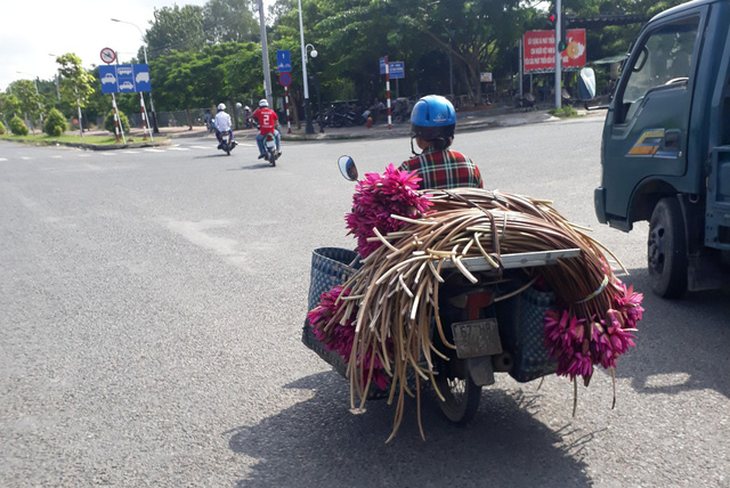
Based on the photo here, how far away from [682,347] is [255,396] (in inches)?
101

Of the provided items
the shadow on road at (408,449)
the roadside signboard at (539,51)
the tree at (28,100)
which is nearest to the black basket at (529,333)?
the shadow on road at (408,449)

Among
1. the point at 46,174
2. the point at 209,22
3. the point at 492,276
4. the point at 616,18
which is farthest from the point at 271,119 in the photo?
the point at 209,22

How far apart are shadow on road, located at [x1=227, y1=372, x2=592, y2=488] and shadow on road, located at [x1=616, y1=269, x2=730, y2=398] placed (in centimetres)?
74

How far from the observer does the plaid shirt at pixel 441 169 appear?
342cm

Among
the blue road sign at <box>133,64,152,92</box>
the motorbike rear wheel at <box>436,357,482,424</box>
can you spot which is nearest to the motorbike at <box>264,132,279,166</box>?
the motorbike rear wheel at <box>436,357,482,424</box>

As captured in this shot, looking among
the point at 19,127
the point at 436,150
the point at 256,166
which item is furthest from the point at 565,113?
the point at 19,127

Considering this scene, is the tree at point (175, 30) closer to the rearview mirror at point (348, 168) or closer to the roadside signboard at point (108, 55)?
the roadside signboard at point (108, 55)

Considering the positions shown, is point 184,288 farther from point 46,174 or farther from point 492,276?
point 46,174

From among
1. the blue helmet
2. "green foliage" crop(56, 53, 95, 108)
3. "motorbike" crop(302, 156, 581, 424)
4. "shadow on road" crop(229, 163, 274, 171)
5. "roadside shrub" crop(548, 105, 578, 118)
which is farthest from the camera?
"green foliage" crop(56, 53, 95, 108)

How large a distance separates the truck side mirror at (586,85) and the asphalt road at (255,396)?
1.60 m

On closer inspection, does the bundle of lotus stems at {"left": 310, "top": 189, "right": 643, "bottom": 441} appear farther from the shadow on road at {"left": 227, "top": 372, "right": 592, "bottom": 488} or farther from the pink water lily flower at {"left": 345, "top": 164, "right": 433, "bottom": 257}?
the shadow on road at {"left": 227, "top": 372, "right": 592, "bottom": 488}

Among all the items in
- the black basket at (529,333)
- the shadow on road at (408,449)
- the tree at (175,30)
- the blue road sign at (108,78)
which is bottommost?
the shadow on road at (408,449)

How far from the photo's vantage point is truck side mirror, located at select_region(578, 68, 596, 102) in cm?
531

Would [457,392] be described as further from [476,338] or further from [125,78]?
[125,78]
